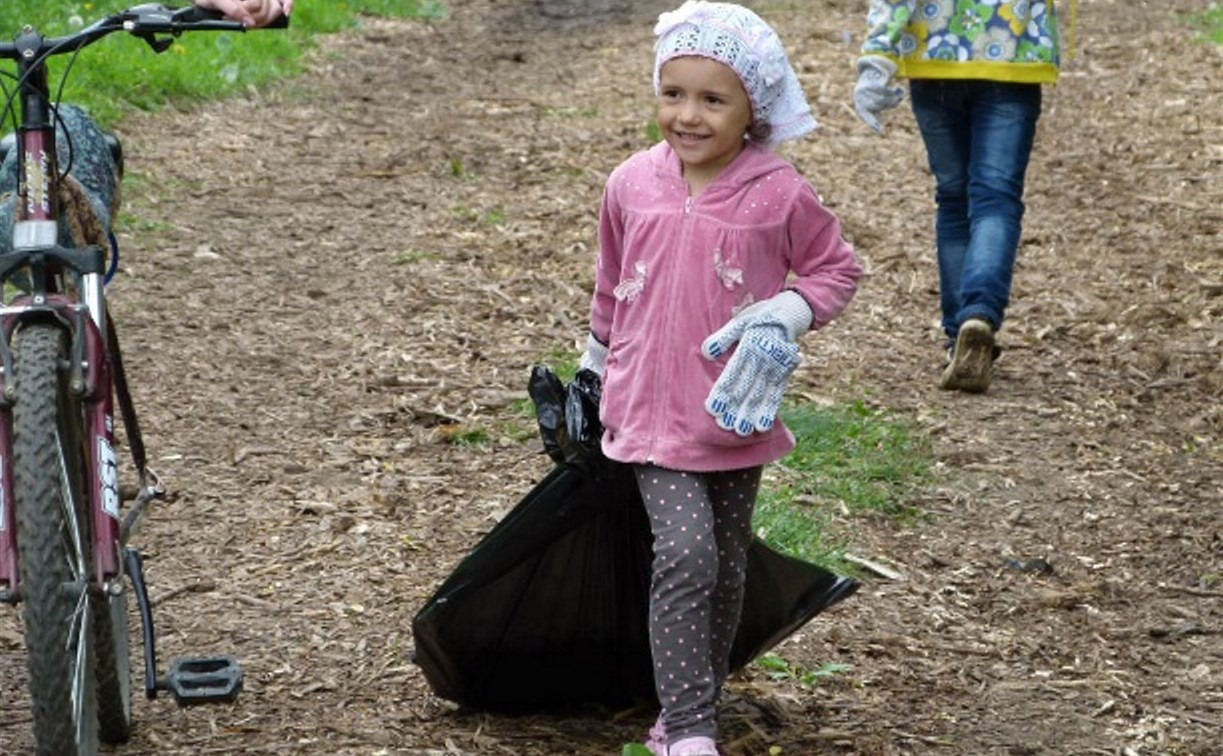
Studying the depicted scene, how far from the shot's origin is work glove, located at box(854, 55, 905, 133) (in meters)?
6.68

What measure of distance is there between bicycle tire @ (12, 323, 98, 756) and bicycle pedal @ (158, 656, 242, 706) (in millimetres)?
332

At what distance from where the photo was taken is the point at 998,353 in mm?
7246

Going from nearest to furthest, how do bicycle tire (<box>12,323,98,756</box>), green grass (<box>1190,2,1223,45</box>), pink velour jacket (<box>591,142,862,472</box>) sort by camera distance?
bicycle tire (<box>12,323,98,756</box>), pink velour jacket (<box>591,142,862,472</box>), green grass (<box>1190,2,1223,45</box>)

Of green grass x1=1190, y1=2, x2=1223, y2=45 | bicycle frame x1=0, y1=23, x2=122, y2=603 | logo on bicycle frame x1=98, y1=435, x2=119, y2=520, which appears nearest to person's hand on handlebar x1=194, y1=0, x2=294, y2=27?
bicycle frame x1=0, y1=23, x2=122, y2=603

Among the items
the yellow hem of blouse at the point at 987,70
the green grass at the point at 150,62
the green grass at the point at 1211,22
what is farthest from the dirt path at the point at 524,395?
the yellow hem of blouse at the point at 987,70

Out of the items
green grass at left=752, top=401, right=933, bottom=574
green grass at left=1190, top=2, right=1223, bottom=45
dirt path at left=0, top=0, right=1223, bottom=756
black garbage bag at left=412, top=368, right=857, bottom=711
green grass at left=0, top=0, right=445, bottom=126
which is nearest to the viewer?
black garbage bag at left=412, top=368, right=857, bottom=711

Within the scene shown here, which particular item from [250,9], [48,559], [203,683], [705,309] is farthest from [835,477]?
[48,559]

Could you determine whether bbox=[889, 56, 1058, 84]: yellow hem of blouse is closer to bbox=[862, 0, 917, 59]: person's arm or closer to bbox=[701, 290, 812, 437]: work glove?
bbox=[862, 0, 917, 59]: person's arm

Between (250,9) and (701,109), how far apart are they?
853 mm

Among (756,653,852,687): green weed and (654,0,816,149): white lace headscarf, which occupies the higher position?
(654,0,816,149): white lace headscarf

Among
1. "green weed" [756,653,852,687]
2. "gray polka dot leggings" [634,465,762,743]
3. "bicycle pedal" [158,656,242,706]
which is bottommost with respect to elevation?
"green weed" [756,653,852,687]

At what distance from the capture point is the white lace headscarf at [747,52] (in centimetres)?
388

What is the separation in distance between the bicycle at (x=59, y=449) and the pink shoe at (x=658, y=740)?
31.4 inches

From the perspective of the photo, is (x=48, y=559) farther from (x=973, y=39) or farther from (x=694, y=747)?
(x=973, y=39)
